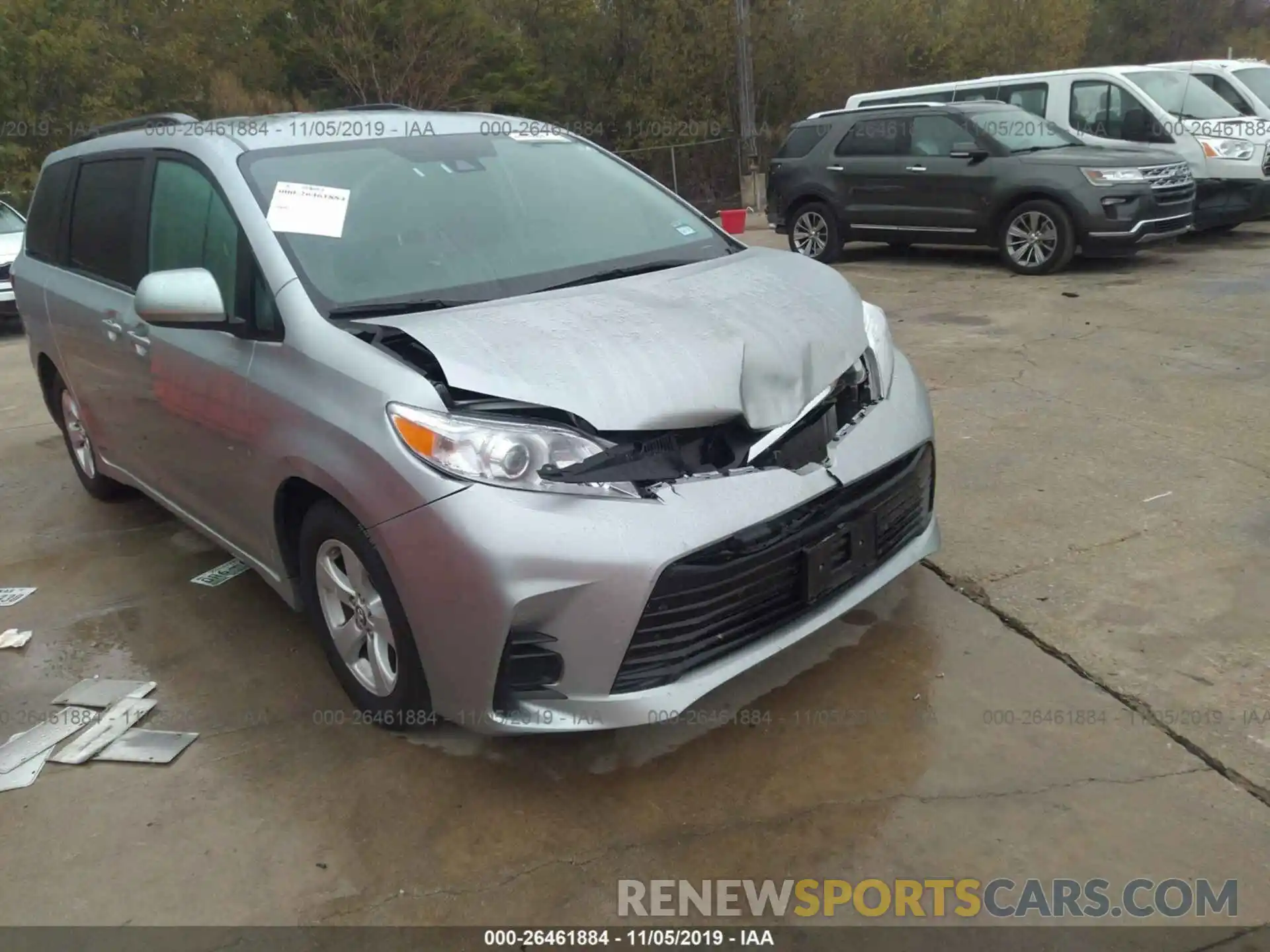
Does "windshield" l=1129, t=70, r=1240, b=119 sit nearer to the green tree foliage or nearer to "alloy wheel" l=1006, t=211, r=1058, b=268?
"alloy wheel" l=1006, t=211, r=1058, b=268

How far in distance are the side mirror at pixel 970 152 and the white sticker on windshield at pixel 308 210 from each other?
7747 mm

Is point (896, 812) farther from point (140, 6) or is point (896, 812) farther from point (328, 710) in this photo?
point (140, 6)

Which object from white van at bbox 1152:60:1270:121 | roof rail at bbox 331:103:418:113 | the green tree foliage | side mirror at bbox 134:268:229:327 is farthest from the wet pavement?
the green tree foliage

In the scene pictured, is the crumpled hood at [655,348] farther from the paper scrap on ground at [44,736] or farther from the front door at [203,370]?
the paper scrap on ground at [44,736]

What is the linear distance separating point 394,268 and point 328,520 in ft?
2.68

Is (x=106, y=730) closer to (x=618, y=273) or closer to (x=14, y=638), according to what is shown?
(x=14, y=638)

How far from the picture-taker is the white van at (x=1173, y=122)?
10188mm

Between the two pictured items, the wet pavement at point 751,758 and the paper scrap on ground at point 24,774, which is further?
the paper scrap on ground at point 24,774

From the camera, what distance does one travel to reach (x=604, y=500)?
2.48 meters

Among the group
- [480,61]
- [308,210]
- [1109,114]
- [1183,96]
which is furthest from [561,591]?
[480,61]

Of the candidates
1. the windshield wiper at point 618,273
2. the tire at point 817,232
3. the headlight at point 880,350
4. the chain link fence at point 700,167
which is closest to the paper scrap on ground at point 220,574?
the windshield wiper at point 618,273

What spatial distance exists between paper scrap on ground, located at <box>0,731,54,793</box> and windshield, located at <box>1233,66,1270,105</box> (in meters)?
12.4

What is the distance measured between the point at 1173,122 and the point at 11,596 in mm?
10860

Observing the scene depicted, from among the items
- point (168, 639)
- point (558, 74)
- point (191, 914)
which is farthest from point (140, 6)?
point (191, 914)
